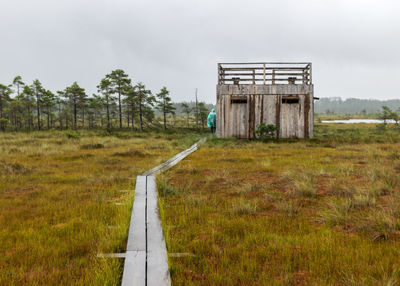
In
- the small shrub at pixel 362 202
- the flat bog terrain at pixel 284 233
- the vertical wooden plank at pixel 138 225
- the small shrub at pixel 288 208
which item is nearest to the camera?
the flat bog terrain at pixel 284 233

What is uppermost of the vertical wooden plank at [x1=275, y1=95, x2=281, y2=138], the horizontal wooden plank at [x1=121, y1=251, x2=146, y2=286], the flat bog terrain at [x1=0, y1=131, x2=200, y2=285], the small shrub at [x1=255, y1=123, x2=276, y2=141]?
the vertical wooden plank at [x1=275, y1=95, x2=281, y2=138]

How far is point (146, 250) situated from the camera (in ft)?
10.3

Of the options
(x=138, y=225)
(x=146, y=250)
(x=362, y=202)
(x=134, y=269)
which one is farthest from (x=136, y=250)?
(x=362, y=202)

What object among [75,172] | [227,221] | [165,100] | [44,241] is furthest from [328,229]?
[165,100]

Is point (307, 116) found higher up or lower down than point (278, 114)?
lower down

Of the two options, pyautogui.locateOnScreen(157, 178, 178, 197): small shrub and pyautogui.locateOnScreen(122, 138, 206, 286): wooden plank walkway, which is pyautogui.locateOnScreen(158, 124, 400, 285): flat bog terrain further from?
pyautogui.locateOnScreen(122, 138, 206, 286): wooden plank walkway

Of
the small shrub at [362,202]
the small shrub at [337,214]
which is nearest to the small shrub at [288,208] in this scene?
the small shrub at [337,214]

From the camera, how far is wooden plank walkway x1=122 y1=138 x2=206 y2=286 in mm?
2551

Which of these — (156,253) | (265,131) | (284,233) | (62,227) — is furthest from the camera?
(265,131)

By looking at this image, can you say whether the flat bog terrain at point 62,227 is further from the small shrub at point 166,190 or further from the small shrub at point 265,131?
the small shrub at point 265,131

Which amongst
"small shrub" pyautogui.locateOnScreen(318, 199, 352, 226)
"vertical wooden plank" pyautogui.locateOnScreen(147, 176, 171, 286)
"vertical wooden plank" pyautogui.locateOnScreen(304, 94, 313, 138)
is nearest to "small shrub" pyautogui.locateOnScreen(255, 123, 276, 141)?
"vertical wooden plank" pyautogui.locateOnScreen(304, 94, 313, 138)

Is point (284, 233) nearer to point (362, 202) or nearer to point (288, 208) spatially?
point (288, 208)

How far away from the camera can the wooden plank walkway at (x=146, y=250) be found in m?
2.55

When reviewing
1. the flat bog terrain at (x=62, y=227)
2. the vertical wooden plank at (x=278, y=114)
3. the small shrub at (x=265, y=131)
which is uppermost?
the vertical wooden plank at (x=278, y=114)
